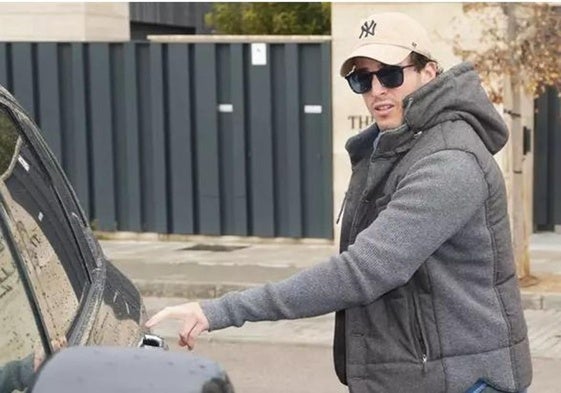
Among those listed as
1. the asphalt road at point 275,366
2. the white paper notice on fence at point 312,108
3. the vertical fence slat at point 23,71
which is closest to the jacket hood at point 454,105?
the asphalt road at point 275,366

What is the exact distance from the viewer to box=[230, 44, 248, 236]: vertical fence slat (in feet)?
43.4

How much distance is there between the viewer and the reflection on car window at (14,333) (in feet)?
6.31

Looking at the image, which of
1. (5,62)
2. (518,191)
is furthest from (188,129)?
(518,191)

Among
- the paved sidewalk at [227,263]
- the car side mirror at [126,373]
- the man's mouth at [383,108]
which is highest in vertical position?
the man's mouth at [383,108]

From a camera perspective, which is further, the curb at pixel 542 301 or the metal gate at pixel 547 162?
the metal gate at pixel 547 162

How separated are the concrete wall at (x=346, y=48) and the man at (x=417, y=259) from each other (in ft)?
28.2

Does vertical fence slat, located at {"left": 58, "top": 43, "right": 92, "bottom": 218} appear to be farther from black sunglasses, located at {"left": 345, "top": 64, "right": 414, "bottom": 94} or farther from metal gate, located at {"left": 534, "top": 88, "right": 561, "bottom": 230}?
black sunglasses, located at {"left": 345, "top": 64, "right": 414, "bottom": 94}

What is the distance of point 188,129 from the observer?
13.5 metres

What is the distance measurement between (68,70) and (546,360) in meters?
7.99

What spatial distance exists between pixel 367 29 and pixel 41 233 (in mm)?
1095

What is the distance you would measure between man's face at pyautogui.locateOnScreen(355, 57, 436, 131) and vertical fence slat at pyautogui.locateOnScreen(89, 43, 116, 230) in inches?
437

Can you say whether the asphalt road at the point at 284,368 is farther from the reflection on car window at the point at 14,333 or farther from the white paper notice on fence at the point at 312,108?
the reflection on car window at the point at 14,333

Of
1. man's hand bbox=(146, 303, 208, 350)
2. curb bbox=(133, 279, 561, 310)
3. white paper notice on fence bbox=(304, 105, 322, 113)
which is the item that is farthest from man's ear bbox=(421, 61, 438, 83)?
white paper notice on fence bbox=(304, 105, 322, 113)

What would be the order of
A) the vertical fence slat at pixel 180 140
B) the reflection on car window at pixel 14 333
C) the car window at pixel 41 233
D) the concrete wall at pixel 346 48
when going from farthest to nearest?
the vertical fence slat at pixel 180 140, the concrete wall at pixel 346 48, the car window at pixel 41 233, the reflection on car window at pixel 14 333
